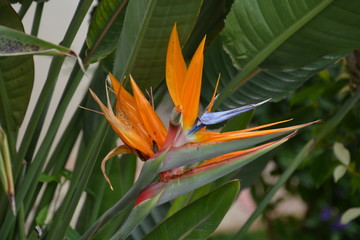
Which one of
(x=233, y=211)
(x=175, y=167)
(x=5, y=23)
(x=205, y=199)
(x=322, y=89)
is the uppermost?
(x=5, y=23)

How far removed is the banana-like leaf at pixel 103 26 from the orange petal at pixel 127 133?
0.95 ft

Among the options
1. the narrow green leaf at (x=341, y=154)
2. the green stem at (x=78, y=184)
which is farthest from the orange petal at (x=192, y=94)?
the narrow green leaf at (x=341, y=154)

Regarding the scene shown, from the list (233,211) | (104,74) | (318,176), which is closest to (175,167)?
(104,74)

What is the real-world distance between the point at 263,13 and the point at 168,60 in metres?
0.22

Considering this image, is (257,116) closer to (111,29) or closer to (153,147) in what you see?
(111,29)

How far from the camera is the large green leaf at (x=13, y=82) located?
2.41ft

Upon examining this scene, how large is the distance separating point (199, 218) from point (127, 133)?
201 millimetres

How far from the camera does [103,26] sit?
2.72 ft

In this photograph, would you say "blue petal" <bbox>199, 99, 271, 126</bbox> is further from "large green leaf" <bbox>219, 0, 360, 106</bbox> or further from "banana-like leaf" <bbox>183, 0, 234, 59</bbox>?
"banana-like leaf" <bbox>183, 0, 234, 59</bbox>

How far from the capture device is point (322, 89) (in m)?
1.34

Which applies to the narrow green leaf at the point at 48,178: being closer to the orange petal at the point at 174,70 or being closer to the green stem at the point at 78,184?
the green stem at the point at 78,184

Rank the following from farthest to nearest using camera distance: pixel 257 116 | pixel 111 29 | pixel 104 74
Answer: pixel 257 116
pixel 104 74
pixel 111 29

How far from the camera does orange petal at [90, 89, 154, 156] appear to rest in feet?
1.74

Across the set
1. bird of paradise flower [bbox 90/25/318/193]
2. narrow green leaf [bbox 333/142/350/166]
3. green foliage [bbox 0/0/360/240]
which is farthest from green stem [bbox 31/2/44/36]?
narrow green leaf [bbox 333/142/350/166]
